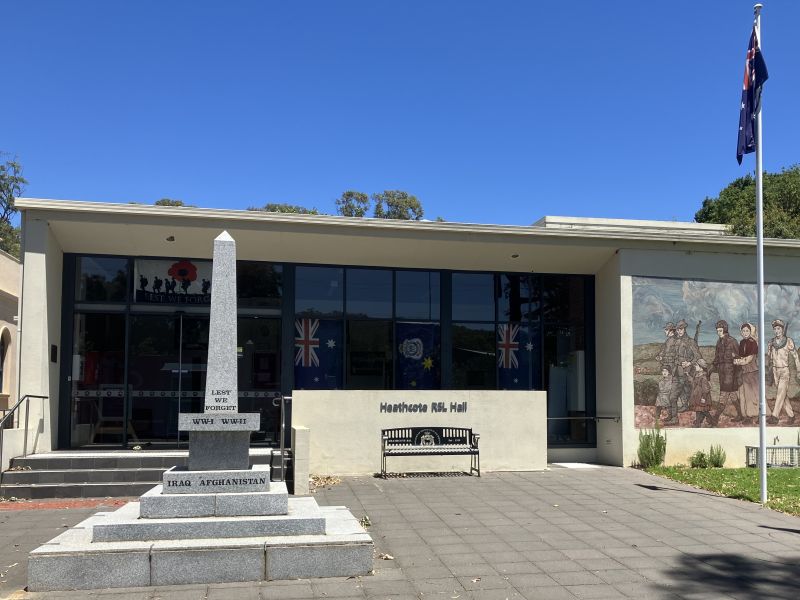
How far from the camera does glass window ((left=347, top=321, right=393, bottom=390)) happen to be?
15.5 metres

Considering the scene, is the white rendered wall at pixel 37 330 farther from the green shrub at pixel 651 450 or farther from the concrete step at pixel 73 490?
the green shrub at pixel 651 450

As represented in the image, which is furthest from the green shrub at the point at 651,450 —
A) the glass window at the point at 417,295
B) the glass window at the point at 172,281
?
the glass window at the point at 172,281

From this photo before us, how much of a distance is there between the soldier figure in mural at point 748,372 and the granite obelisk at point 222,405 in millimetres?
11643

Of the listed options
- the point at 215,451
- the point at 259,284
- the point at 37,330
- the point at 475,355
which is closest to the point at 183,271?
the point at 259,284

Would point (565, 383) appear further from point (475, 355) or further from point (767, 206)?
point (767, 206)

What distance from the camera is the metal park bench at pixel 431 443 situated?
509 inches

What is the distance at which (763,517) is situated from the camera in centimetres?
976

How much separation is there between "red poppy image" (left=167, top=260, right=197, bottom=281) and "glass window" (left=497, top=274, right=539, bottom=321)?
6662 millimetres

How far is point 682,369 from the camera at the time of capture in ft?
49.0

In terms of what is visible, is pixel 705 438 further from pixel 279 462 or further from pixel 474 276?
pixel 279 462

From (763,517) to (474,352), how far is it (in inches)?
287

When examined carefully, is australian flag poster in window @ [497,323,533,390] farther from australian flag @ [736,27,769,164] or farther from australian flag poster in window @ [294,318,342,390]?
australian flag @ [736,27,769,164]

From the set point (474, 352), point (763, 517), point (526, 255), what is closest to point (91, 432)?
point (474, 352)

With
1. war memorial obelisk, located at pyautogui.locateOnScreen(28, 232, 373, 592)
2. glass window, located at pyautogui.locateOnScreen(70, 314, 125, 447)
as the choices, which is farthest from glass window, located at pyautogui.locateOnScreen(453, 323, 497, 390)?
war memorial obelisk, located at pyautogui.locateOnScreen(28, 232, 373, 592)
